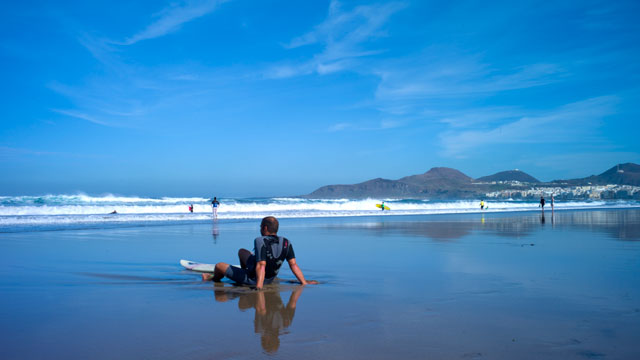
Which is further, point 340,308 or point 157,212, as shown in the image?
point 157,212

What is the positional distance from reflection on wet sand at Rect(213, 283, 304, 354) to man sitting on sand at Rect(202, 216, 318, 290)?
19 cm

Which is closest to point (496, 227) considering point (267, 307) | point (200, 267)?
point (200, 267)

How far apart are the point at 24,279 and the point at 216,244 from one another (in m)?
6.15

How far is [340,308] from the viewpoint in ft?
17.6

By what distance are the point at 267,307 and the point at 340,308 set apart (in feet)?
2.99

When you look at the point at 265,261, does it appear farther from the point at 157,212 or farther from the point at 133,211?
the point at 133,211

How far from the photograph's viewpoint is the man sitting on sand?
6582 millimetres

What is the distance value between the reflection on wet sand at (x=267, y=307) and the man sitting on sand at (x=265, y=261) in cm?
19

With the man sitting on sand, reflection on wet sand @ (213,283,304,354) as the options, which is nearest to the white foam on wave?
the man sitting on sand

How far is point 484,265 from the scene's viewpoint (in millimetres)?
8727

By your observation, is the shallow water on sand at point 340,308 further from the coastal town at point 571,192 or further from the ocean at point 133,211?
the coastal town at point 571,192

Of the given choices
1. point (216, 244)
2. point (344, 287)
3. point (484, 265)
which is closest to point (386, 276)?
point (344, 287)

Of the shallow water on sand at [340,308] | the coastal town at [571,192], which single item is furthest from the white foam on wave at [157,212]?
the coastal town at [571,192]

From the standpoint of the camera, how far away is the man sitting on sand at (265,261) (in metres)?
6.58
